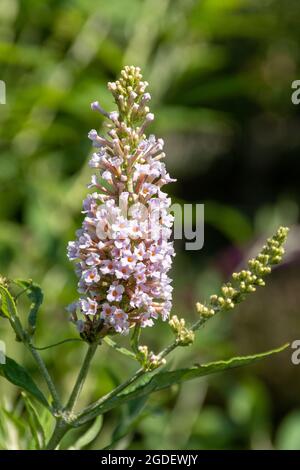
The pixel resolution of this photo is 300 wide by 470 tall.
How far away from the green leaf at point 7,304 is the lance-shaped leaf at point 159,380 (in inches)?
6.6

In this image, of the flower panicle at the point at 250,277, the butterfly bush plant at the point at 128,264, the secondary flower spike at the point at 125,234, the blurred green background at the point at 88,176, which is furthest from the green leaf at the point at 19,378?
the blurred green background at the point at 88,176

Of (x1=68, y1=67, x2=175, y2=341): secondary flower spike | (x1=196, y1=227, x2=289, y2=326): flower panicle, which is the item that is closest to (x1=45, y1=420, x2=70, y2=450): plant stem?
(x1=68, y1=67, x2=175, y2=341): secondary flower spike

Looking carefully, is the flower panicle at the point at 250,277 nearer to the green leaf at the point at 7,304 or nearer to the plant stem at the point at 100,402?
the plant stem at the point at 100,402

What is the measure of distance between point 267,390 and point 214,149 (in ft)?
11.6

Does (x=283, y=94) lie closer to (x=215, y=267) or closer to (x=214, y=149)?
(x=214, y=149)

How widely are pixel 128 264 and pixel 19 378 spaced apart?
26 centimetres

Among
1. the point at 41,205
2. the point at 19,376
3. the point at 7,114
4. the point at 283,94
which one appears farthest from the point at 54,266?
the point at 283,94

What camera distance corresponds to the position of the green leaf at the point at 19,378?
1.13 meters

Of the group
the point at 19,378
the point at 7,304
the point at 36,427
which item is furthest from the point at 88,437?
the point at 7,304

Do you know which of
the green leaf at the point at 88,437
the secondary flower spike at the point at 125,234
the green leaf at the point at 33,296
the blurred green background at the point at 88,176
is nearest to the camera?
the secondary flower spike at the point at 125,234

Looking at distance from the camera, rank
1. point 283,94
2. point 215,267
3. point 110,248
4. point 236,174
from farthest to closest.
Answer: point 236,174
point 283,94
point 215,267
point 110,248

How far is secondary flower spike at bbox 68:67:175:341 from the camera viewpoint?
3.41 feet

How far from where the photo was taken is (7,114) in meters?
2.70

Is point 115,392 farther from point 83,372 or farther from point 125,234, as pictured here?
point 125,234
